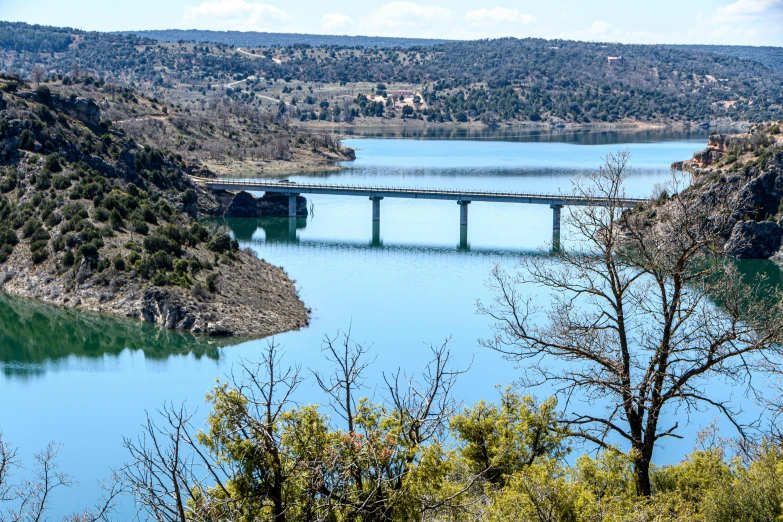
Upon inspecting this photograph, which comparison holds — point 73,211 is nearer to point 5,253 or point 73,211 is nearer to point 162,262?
point 5,253

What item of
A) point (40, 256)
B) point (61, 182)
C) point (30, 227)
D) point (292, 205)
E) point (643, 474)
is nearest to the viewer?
point (643, 474)

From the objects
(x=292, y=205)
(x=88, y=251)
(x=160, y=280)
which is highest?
(x=88, y=251)

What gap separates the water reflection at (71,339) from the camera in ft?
146

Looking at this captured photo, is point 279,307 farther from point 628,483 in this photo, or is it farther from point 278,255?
point 628,483

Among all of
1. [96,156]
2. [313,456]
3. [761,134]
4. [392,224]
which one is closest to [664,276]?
[313,456]

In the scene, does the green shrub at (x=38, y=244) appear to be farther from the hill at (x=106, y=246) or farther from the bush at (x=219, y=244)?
the bush at (x=219, y=244)

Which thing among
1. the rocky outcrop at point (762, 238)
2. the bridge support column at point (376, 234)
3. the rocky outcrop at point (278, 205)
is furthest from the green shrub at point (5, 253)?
the rocky outcrop at point (762, 238)

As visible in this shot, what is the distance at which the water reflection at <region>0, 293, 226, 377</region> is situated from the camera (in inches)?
1757

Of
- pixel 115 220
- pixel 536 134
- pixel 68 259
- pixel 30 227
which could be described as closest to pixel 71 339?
pixel 68 259

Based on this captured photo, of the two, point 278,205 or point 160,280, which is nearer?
point 160,280

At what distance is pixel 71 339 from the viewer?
47594 mm

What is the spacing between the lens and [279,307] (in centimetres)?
5031

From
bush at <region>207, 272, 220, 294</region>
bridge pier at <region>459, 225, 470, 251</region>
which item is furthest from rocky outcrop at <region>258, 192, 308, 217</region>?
bush at <region>207, 272, 220, 294</region>

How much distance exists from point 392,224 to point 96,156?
81.4 ft
